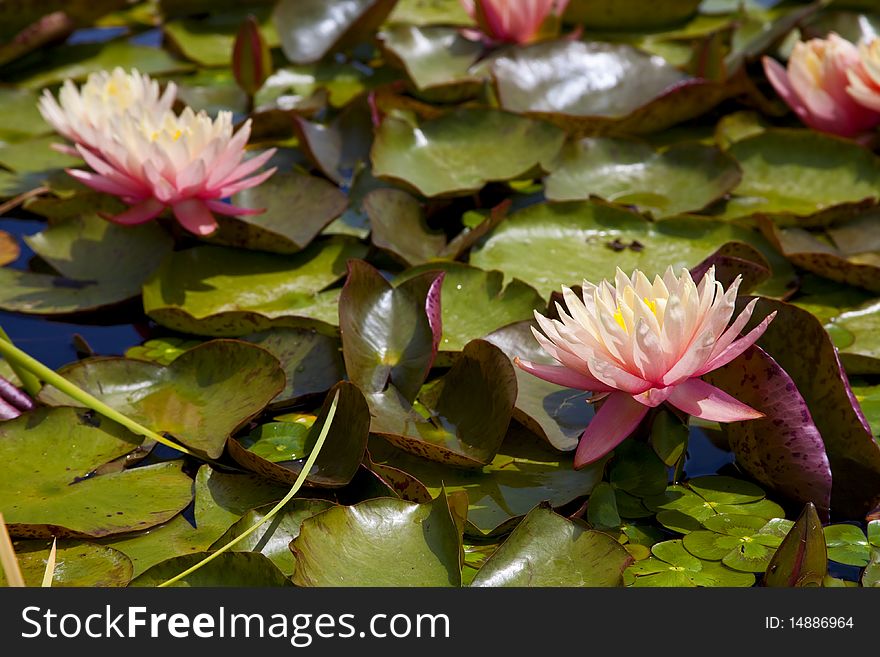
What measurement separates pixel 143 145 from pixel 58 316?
464 mm

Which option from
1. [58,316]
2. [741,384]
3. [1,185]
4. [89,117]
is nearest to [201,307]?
[58,316]

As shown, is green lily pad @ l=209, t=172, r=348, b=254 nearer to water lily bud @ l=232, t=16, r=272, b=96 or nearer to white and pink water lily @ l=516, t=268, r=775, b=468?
water lily bud @ l=232, t=16, r=272, b=96

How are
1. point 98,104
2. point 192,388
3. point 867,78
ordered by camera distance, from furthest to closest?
point 867,78 < point 98,104 < point 192,388

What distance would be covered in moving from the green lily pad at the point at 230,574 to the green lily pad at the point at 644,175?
1.37 metres

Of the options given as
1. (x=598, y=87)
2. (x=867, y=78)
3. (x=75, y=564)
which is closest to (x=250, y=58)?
(x=598, y=87)

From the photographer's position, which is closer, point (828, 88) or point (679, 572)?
point (679, 572)

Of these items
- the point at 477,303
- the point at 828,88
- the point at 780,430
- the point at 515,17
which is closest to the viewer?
the point at 780,430

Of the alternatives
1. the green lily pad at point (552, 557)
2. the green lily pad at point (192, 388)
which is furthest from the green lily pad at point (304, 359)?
the green lily pad at point (552, 557)

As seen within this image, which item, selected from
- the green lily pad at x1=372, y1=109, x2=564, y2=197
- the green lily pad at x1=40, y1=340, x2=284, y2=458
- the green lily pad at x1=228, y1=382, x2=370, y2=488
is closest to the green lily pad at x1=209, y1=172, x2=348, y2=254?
the green lily pad at x1=372, y1=109, x2=564, y2=197

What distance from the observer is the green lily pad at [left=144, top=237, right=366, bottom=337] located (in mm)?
2148

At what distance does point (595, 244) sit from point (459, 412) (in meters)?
0.72

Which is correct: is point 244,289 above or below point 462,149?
below

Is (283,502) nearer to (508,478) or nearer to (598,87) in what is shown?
(508,478)

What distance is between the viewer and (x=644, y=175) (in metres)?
2.66
